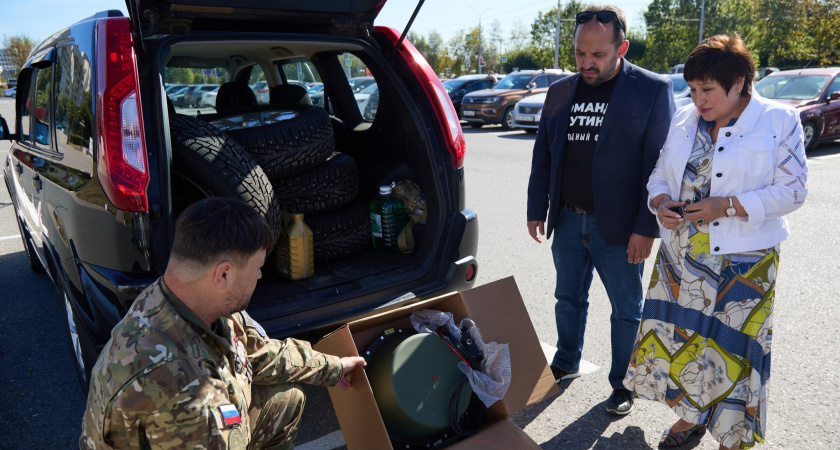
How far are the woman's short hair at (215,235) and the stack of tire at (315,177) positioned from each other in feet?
4.92

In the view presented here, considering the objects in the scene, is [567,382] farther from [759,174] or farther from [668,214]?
[759,174]

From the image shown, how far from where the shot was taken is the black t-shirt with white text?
2740 millimetres

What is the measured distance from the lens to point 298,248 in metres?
3.03

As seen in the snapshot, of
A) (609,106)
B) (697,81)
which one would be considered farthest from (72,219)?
(697,81)

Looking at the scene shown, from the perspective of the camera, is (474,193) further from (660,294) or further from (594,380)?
(660,294)

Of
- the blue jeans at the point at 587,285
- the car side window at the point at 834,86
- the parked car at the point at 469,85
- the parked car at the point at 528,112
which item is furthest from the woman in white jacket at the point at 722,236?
the parked car at the point at 469,85

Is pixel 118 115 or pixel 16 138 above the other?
pixel 118 115

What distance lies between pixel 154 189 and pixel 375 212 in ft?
4.40

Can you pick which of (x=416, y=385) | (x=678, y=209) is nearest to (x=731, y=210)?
(x=678, y=209)

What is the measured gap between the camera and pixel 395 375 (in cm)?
229

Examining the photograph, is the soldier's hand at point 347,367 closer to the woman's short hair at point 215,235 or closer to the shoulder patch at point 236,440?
the shoulder patch at point 236,440

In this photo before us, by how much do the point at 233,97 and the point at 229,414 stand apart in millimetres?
3415

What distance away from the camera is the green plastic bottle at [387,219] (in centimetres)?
336

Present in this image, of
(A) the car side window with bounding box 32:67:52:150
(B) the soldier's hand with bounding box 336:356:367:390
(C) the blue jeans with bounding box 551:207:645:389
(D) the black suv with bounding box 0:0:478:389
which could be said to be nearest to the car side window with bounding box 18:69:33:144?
(D) the black suv with bounding box 0:0:478:389
